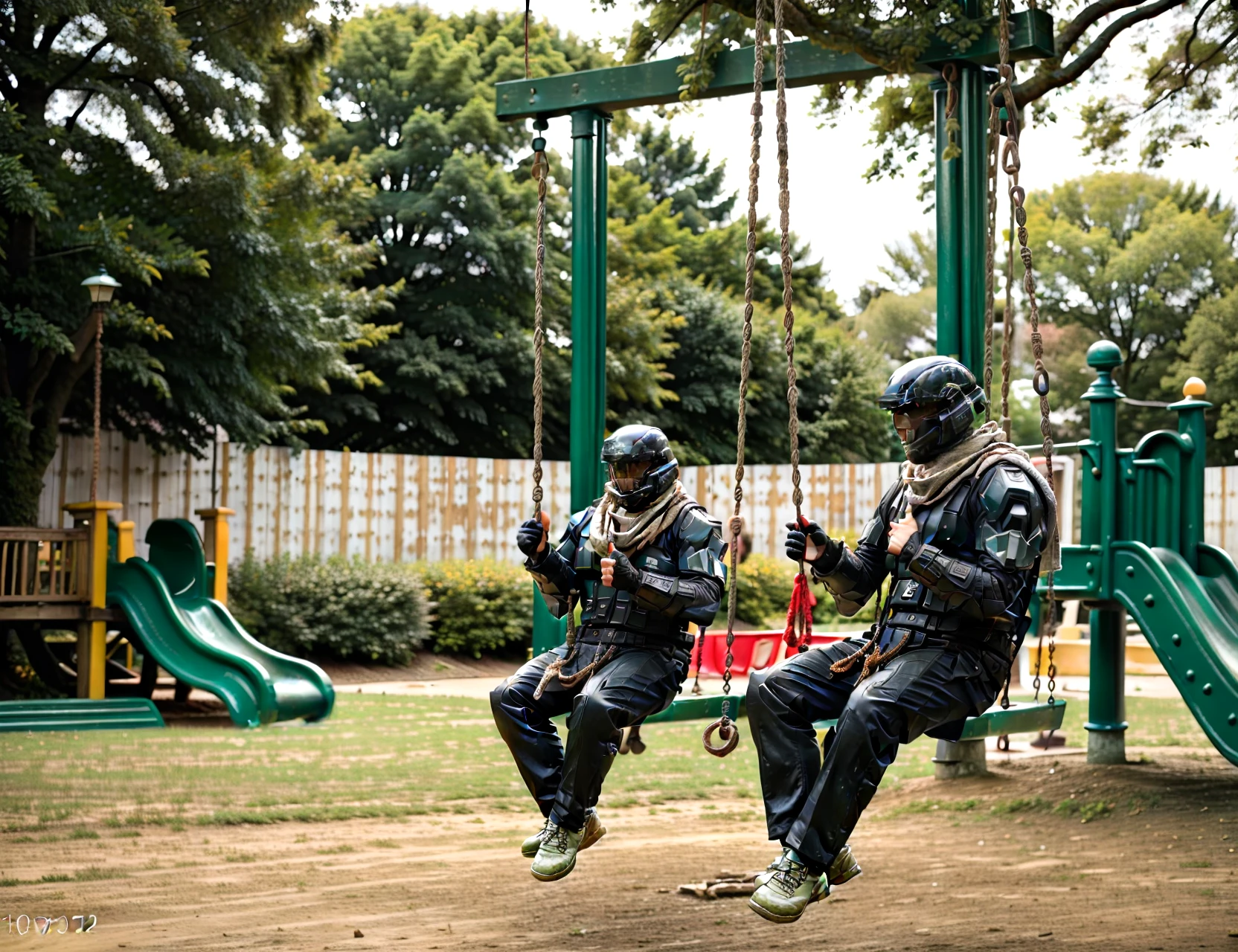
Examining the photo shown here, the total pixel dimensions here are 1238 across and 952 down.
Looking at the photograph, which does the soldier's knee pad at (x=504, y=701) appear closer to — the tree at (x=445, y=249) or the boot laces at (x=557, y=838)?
the boot laces at (x=557, y=838)

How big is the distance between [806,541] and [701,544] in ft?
2.98

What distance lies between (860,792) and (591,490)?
4.25m

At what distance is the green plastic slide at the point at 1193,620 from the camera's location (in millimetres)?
9359

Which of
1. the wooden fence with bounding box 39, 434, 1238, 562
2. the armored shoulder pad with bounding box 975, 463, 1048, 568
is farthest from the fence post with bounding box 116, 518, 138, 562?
the armored shoulder pad with bounding box 975, 463, 1048, 568

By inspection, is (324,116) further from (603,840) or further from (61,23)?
(603,840)

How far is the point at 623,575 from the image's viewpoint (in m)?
5.84

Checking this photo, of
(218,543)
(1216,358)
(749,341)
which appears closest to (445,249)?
(218,543)

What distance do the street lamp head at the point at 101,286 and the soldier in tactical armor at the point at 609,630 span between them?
993 cm

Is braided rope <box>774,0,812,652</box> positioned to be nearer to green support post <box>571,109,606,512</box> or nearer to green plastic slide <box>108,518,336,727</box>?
green support post <box>571,109,606,512</box>

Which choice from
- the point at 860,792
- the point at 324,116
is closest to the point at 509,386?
the point at 324,116

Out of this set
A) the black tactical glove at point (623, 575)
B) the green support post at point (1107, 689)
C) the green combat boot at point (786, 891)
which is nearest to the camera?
the green combat boot at point (786, 891)

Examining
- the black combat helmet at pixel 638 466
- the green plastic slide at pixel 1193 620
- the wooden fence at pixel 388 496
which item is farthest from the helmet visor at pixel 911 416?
the wooden fence at pixel 388 496

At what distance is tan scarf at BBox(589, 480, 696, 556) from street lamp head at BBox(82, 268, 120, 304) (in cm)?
999

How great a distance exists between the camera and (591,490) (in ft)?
29.5
